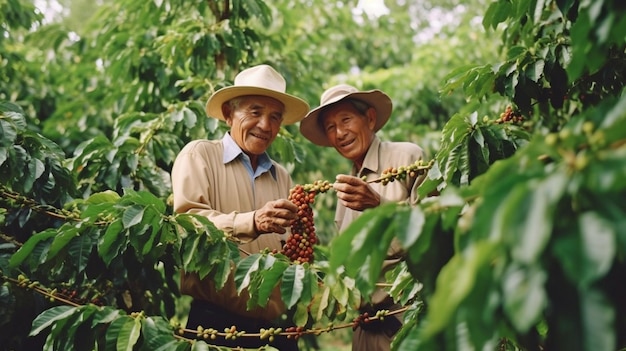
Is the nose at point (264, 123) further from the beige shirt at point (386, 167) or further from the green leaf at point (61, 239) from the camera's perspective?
the green leaf at point (61, 239)

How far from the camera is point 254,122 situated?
2.63 meters

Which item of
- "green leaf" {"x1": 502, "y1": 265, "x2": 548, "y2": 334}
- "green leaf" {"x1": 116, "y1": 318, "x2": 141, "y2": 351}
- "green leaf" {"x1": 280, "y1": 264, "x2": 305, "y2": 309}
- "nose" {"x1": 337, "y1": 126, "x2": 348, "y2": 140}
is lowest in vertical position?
"green leaf" {"x1": 502, "y1": 265, "x2": 548, "y2": 334}

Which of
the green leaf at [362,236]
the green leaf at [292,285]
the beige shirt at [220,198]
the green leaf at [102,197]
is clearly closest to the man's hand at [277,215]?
the beige shirt at [220,198]

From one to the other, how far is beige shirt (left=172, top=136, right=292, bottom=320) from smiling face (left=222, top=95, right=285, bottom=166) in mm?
83

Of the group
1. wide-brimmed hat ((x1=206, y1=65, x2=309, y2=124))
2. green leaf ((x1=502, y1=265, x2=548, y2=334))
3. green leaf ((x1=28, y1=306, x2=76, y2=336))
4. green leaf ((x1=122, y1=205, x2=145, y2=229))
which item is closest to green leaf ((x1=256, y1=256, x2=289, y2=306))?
green leaf ((x1=122, y1=205, x2=145, y2=229))

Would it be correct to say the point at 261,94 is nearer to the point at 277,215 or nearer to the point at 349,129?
the point at 349,129

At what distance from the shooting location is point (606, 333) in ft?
2.95

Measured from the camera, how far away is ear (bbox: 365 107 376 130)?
278 centimetres

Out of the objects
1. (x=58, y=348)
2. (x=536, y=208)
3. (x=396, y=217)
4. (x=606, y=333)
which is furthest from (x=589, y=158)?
(x=58, y=348)

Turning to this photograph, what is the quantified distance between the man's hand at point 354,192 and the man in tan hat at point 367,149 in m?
0.22

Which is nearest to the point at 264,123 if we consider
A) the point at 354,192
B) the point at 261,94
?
the point at 261,94

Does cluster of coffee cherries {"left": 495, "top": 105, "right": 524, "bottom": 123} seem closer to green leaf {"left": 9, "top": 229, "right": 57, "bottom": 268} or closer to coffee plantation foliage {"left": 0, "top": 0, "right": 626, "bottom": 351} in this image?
coffee plantation foliage {"left": 0, "top": 0, "right": 626, "bottom": 351}

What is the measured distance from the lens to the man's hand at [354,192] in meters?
2.18

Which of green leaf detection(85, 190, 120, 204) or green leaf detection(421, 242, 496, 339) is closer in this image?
green leaf detection(421, 242, 496, 339)
